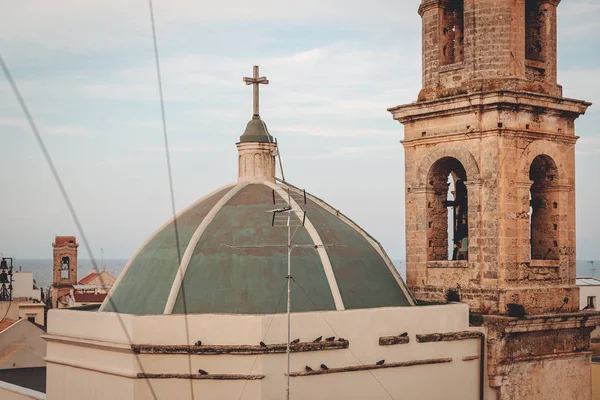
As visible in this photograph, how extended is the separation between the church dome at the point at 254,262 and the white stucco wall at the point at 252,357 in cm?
68

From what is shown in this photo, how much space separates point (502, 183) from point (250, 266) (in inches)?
205

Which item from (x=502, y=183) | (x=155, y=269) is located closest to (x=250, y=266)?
(x=155, y=269)

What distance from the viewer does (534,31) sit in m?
19.1

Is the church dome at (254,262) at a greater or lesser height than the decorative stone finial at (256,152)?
lesser

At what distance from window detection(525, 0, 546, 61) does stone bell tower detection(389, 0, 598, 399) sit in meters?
0.02

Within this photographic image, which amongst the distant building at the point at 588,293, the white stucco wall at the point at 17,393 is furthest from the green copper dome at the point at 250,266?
the distant building at the point at 588,293

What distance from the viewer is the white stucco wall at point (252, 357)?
14.7 m

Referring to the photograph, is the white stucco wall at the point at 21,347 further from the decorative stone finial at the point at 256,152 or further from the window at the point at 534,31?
the window at the point at 534,31

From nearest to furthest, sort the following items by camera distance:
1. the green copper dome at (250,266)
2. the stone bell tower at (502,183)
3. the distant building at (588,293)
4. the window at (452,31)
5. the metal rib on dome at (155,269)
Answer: the green copper dome at (250,266), the metal rib on dome at (155,269), the stone bell tower at (502,183), the window at (452,31), the distant building at (588,293)

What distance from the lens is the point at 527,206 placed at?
1830cm

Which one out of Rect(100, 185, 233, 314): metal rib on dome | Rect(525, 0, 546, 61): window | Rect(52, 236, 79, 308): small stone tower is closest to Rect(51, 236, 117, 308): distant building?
Rect(52, 236, 79, 308): small stone tower

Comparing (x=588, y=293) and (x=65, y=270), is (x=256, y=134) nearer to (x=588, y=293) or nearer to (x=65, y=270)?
(x=588, y=293)

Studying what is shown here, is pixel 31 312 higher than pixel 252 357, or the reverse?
pixel 252 357

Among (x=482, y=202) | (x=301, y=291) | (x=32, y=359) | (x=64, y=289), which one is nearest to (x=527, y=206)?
(x=482, y=202)
